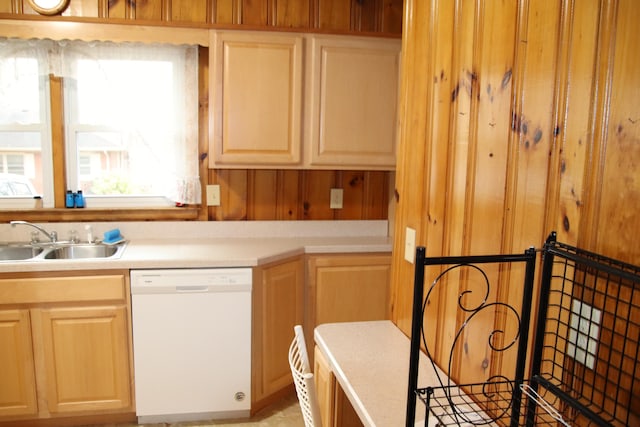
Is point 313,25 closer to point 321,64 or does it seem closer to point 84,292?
point 321,64

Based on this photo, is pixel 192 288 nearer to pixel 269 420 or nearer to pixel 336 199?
pixel 269 420

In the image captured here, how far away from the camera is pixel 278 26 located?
2.68m

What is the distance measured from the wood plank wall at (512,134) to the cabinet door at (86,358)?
1449 millimetres

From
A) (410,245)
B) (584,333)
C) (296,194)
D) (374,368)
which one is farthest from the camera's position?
(296,194)

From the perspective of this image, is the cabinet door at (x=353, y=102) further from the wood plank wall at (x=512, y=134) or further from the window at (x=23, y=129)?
the window at (x=23, y=129)

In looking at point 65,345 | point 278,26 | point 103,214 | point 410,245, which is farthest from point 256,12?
point 65,345

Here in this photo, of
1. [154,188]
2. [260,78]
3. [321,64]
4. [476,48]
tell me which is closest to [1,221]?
[154,188]

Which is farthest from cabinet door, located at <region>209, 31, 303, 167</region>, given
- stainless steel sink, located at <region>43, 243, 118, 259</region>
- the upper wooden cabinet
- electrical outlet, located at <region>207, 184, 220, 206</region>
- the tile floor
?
the tile floor

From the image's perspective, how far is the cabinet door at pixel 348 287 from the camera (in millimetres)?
2793

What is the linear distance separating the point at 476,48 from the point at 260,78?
154 centimetres

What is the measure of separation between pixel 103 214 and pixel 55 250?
32cm

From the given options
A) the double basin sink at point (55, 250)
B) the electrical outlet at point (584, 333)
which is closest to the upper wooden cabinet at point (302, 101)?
the double basin sink at point (55, 250)

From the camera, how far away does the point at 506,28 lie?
1.18 meters

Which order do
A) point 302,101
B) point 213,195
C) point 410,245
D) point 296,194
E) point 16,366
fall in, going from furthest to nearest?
point 296,194
point 213,195
point 302,101
point 16,366
point 410,245
